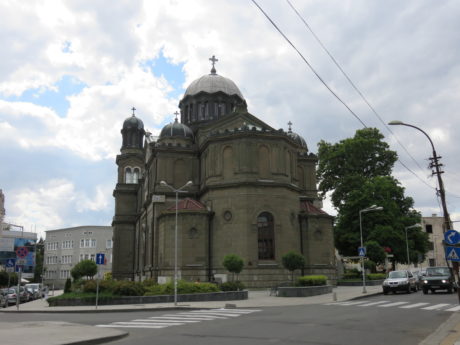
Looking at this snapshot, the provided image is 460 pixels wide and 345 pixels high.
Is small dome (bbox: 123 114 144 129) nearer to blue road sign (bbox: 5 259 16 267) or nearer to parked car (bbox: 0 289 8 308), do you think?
parked car (bbox: 0 289 8 308)

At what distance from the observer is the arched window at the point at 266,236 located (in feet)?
127

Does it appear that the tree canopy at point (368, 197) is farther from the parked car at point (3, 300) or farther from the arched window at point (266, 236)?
the parked car at point (3, 300)

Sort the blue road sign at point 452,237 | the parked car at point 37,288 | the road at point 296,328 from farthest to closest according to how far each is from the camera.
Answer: the parked car at point 37,288, the blue road sign at point 452,237, the road at point 296,328

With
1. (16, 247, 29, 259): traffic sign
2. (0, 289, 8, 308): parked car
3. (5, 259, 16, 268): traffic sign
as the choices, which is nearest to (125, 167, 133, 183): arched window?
(0, 289, 8, 308): parked car

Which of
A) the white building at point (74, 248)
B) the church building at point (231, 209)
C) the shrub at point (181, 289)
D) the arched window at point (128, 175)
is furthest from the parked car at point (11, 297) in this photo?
the white building at point (74, 248)

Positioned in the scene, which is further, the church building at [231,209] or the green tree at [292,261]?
the church building at [231,209]

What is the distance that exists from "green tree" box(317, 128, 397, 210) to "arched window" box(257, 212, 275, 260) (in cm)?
1751

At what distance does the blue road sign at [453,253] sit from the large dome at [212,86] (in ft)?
129

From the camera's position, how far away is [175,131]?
48219 millimetres

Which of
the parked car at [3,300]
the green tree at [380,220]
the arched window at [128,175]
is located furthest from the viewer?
the arched window at [128,175]

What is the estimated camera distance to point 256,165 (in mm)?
40219

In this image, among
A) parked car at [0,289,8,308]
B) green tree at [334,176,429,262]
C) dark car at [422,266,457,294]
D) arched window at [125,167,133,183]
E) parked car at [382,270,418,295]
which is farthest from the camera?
arched window at [125,167,133,183]

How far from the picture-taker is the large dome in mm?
53000

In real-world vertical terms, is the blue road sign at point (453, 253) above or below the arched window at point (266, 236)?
below
